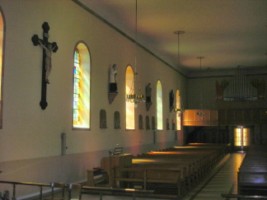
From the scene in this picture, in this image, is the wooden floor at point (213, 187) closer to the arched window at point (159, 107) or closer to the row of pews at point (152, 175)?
the row of pews at point (152, 175)

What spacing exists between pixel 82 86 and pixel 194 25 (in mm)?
5439

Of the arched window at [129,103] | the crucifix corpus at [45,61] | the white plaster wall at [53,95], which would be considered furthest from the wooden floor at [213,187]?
the arched window at [129,103]

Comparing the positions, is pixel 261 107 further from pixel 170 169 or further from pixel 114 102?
pixel 170 169

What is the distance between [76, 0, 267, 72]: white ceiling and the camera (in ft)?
40.0

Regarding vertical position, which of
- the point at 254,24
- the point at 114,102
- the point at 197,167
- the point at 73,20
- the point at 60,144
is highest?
the point at 254,24

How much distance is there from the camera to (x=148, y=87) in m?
17.2

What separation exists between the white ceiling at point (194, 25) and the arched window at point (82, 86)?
1.42m

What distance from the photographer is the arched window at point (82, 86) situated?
37.6ft

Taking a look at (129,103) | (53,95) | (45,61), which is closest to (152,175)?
(53,95)

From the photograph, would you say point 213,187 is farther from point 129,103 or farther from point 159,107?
point 159,107

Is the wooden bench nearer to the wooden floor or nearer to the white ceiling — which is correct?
the wooden floor

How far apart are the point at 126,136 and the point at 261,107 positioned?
44.0 feet

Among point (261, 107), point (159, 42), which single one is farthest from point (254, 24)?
point (261, 107)

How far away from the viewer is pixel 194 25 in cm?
1461
